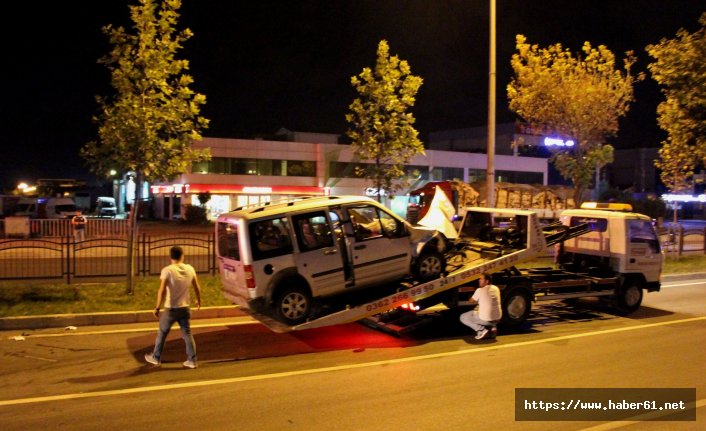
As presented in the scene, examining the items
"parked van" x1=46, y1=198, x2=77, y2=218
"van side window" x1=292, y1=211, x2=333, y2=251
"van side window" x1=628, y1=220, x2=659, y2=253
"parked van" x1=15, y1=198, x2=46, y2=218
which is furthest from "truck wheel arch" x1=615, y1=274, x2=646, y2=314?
"parked van" x1=15, y1=198, x2=46, y2=218

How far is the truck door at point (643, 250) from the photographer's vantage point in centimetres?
1161

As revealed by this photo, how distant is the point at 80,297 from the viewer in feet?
38.2

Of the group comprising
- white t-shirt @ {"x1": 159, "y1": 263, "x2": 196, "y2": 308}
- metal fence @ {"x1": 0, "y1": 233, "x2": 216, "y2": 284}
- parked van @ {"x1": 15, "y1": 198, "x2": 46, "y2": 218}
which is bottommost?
metal fence @ {"x1": 0, "y1": 233, "x2": 216, "y2": 284}

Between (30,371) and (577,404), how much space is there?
6.79 metres

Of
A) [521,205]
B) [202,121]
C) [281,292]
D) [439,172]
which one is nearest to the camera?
[281,292]

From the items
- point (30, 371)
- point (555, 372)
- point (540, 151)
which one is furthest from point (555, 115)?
point (540, 151)

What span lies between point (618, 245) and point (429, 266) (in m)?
4.67

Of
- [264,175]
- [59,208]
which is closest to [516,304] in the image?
[59,208]

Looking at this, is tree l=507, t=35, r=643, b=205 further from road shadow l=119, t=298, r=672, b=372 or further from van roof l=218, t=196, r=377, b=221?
van roof l=218, t=196, r=377, b=221

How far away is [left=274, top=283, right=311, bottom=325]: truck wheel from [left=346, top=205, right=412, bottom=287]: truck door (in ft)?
3.01

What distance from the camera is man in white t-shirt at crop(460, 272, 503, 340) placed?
905 centimetres

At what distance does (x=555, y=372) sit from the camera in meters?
7.42

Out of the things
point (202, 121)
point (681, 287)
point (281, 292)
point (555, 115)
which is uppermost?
point (555, 115)

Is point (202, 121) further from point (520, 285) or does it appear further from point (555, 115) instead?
point (555, 115)
